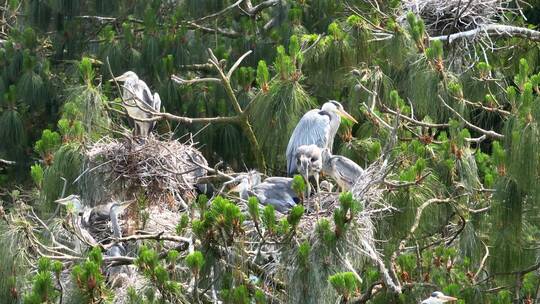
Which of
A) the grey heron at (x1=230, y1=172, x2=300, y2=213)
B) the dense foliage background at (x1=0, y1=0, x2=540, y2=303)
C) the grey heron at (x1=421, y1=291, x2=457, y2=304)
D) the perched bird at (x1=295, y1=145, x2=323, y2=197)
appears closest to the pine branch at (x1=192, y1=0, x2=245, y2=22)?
the dense foliage background at (x1=0, y1=0, x2=540, y2=303)

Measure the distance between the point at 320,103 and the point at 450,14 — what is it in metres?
1.40

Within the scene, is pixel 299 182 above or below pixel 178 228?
above

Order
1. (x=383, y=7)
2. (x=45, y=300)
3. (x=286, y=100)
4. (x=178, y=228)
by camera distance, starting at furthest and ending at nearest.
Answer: (x=383, y=7)
(x=286, y=100)
(x=178, y=228)
(x=45, y=300)

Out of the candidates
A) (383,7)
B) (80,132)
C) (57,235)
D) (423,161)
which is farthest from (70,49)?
(423,161)

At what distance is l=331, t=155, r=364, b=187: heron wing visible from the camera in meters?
9.03

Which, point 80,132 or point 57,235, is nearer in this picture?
point 57,235

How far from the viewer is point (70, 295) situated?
22.6 ft

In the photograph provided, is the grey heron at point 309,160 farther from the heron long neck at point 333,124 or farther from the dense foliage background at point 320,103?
the heron long neck at point 333,124

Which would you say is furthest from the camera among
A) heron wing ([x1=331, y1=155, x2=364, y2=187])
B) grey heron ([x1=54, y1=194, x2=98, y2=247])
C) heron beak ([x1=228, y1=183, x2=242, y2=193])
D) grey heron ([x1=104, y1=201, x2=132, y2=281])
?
heron beak ([x1=228, y1=183, x2=242, y2=193])

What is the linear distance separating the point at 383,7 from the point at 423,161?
4007mm

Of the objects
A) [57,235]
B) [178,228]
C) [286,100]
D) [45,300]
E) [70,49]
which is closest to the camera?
[45,300]

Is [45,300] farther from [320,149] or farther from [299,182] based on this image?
[320,149]

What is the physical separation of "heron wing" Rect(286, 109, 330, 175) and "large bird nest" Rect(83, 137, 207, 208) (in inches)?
23.2

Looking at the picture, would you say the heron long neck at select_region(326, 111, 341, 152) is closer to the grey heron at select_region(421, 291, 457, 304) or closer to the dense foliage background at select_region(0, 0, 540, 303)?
the dense foliage background at select_region(0, 0, 540, 303)
